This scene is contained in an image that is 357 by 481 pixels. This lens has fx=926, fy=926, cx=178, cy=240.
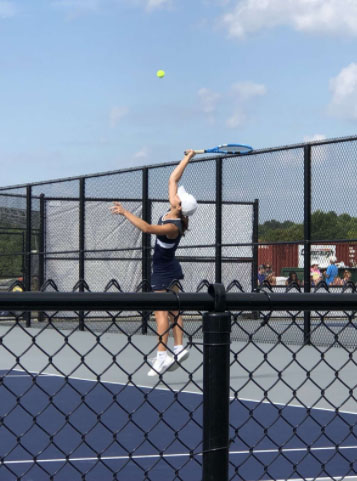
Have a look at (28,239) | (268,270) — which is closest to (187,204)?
(268,270)

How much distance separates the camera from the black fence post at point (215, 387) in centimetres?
285

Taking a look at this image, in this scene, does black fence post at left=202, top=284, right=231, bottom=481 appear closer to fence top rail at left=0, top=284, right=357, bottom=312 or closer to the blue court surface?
fence top rail at left=0, top=284, right=357, bottom=312

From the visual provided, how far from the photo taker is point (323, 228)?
13828 mm

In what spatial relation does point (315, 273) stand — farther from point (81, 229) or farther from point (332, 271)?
point (81, 229)

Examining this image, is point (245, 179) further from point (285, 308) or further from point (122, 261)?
point (285, 308)

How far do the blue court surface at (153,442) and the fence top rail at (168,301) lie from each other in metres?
1.32

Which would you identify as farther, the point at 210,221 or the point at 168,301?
the point at 210,221

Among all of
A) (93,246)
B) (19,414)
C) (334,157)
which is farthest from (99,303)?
(93,246)

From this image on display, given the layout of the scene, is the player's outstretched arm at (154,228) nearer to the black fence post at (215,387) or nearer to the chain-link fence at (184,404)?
the chain-link fence at (184,404)

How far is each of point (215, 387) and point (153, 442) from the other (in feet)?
12.9

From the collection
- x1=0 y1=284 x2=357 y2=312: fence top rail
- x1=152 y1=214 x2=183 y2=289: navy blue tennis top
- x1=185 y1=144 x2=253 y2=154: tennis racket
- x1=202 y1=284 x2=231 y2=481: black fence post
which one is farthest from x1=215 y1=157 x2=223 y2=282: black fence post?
x1=202 y1=284 x2=231 y2=481: black fence post

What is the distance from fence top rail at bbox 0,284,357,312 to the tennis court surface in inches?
9.5

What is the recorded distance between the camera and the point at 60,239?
18.9 metres

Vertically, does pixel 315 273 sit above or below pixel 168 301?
below
